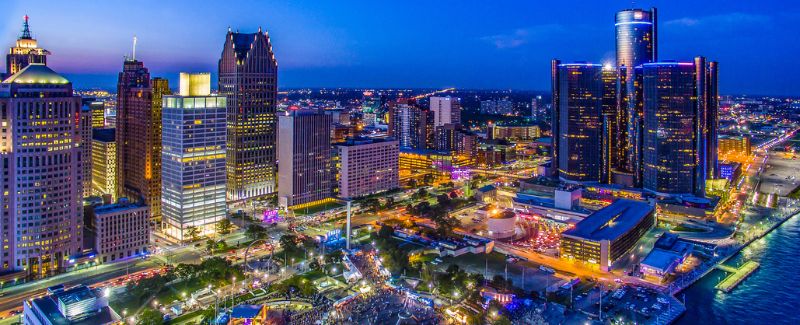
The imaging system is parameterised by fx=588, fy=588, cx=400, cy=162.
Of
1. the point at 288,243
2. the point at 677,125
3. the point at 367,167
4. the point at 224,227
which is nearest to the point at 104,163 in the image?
the point at 224,227

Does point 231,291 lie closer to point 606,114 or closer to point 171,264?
point 171,264

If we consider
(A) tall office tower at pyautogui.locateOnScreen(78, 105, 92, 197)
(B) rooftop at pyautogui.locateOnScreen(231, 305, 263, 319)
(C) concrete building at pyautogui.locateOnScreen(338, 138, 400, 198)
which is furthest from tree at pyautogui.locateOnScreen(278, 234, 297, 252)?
(A) tall office tower at pyautogui.locateOnScreen(78, 105, 92, 197)

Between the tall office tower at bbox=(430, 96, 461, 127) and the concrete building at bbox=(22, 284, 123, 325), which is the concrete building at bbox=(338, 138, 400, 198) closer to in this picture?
the concrete building at bbox=(22, 284, 123, 325)

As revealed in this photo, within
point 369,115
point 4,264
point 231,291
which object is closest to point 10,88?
point 4,264

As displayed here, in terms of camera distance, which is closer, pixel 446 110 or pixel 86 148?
pixel 86 148

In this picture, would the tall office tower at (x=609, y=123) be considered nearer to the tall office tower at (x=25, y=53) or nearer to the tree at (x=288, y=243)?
the tree at (x=288, y=243)

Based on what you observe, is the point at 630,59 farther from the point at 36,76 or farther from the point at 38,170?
the point at 38,170

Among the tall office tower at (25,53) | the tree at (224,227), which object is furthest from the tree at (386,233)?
the tall office tower at (25,53)
